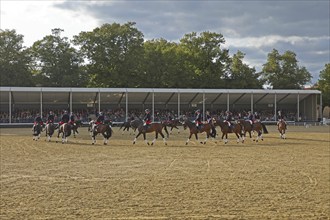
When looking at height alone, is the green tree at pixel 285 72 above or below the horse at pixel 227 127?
above

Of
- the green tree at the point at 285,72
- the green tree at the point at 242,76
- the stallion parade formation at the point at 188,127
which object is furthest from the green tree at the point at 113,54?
the stallion parade formation at the point at 188,127

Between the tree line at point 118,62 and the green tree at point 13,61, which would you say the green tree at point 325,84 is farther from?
the green tree at point 13,61

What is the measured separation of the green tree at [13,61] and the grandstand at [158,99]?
8.55m

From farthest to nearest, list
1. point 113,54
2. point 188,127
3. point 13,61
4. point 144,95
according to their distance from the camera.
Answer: point 113,54
point 13,61
point 144,95
point 188,127

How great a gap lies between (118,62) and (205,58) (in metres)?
14.1

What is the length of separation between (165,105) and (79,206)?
47.2 meters

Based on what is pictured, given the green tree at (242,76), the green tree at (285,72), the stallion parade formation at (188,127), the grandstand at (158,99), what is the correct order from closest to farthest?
1. the stallion parade formation at (188,127)
2. the grandstand at (158,99)
3. the green tree at (242,76)
4. the green tree at (285,72)

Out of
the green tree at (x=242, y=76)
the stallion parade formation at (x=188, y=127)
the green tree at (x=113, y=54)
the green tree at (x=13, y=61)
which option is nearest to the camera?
the stallion parade formation at (x=188, y=127)

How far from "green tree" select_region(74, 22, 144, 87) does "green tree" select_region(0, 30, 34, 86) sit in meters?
7.79

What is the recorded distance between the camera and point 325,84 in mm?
70500

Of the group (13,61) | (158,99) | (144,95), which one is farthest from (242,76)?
(13,61)

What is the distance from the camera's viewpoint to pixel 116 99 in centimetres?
5225

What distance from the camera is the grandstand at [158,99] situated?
47250 mm

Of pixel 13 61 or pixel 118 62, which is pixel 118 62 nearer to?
pixel 118 62
